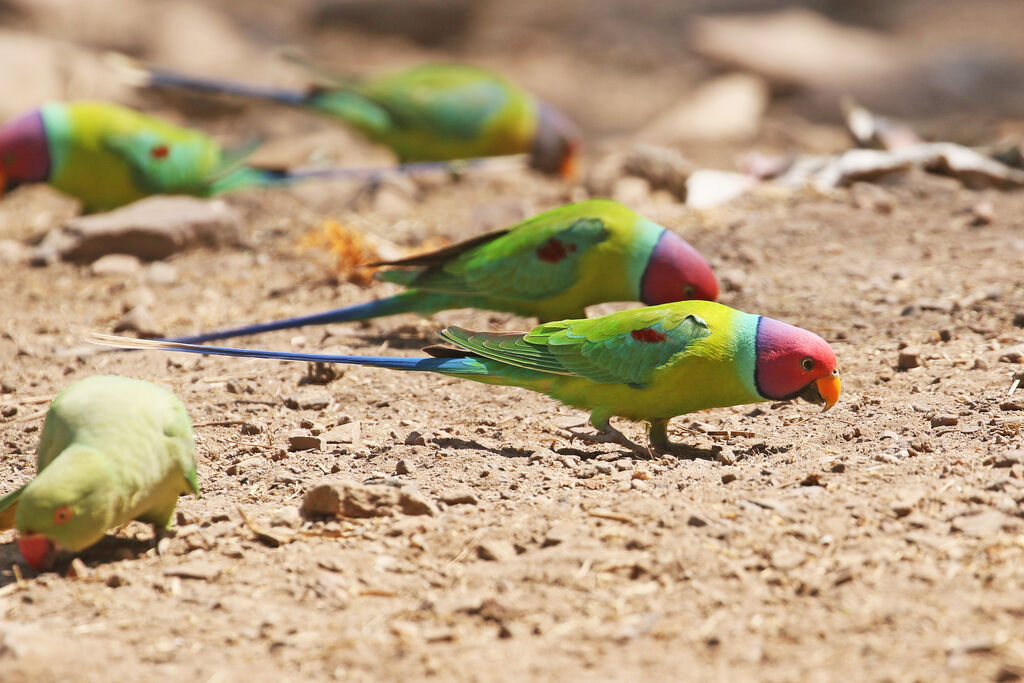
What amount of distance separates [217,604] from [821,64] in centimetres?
825

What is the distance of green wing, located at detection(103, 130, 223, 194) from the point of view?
19.8ft

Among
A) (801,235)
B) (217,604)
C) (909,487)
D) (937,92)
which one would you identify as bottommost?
(217,604)

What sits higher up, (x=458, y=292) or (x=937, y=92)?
(x=937, y=92)

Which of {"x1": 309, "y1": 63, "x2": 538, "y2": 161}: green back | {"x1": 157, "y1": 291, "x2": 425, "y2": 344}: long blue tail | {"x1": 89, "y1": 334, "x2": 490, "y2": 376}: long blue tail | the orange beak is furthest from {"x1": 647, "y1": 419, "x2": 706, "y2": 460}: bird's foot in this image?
{"x1": 309, "y1": 63, "x2": 538, "y2": 161}: green back

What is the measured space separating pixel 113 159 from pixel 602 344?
362 cm

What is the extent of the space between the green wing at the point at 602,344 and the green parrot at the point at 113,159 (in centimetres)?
294

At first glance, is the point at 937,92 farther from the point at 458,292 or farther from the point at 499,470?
the point at 499,470

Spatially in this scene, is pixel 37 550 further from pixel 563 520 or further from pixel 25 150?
pixel 25 150

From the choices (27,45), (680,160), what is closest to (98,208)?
(27,45)

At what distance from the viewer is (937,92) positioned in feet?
30.5

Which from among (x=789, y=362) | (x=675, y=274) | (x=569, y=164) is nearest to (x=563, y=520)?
(x=789, y=362)

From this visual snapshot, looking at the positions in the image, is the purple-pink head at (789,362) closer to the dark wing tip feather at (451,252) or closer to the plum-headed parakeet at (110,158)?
the dark wing tip feather at (451,252)

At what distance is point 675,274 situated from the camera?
4.22 meters

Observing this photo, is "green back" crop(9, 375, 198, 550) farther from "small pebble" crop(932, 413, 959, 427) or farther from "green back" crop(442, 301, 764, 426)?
"small pebble" crop(932, 413, 959, 427)
